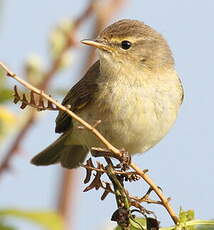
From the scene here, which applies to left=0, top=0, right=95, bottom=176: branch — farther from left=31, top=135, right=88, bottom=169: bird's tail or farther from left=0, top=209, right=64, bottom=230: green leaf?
left=31, top=135, right=88, bottom=169: bird's tail

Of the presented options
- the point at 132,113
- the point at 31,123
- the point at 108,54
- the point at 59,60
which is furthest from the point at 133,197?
the point at 108,54

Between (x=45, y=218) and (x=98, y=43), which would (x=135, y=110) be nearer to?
(x=98, y=43)

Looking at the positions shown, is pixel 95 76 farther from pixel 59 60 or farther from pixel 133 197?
pixel 133 197

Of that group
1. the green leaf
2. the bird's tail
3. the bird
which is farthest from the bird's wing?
the green leaf

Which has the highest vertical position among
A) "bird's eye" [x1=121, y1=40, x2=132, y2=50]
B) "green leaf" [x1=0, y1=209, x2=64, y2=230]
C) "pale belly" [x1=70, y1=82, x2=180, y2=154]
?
"bird's eye" [x1=121, y1=40, x2=132, y2=50]

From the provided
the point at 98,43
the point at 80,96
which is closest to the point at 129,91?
the point at 98,43
